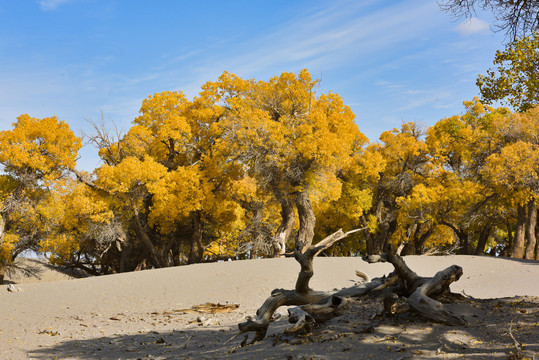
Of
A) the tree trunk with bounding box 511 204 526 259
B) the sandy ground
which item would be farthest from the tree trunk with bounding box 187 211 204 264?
the tree trunk with bounding box 511 204 526 259

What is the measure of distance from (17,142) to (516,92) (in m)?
20.3

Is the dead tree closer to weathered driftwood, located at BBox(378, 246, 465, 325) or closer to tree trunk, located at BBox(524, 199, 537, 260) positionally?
weathered driftwood, located at BBox(378, 246, 465, 325)

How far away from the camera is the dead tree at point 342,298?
677 cm

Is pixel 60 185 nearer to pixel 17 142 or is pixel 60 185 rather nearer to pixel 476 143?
pixel 17 142

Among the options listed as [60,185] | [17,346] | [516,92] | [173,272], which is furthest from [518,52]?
[60,185]

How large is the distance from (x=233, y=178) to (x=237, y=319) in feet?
47.9

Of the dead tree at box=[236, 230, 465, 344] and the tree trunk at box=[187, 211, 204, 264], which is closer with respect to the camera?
the dead tree at box=[236, 230, 465, 344]

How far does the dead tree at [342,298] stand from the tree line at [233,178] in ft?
38.1

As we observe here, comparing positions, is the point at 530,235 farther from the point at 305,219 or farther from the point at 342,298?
the point at 342,298

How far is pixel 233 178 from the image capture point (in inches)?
978

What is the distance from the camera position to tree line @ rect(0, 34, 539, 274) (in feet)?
70.1

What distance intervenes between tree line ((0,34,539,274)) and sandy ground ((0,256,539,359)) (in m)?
5.06

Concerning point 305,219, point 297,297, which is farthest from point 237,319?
point 305,219

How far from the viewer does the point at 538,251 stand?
81.5 ft
